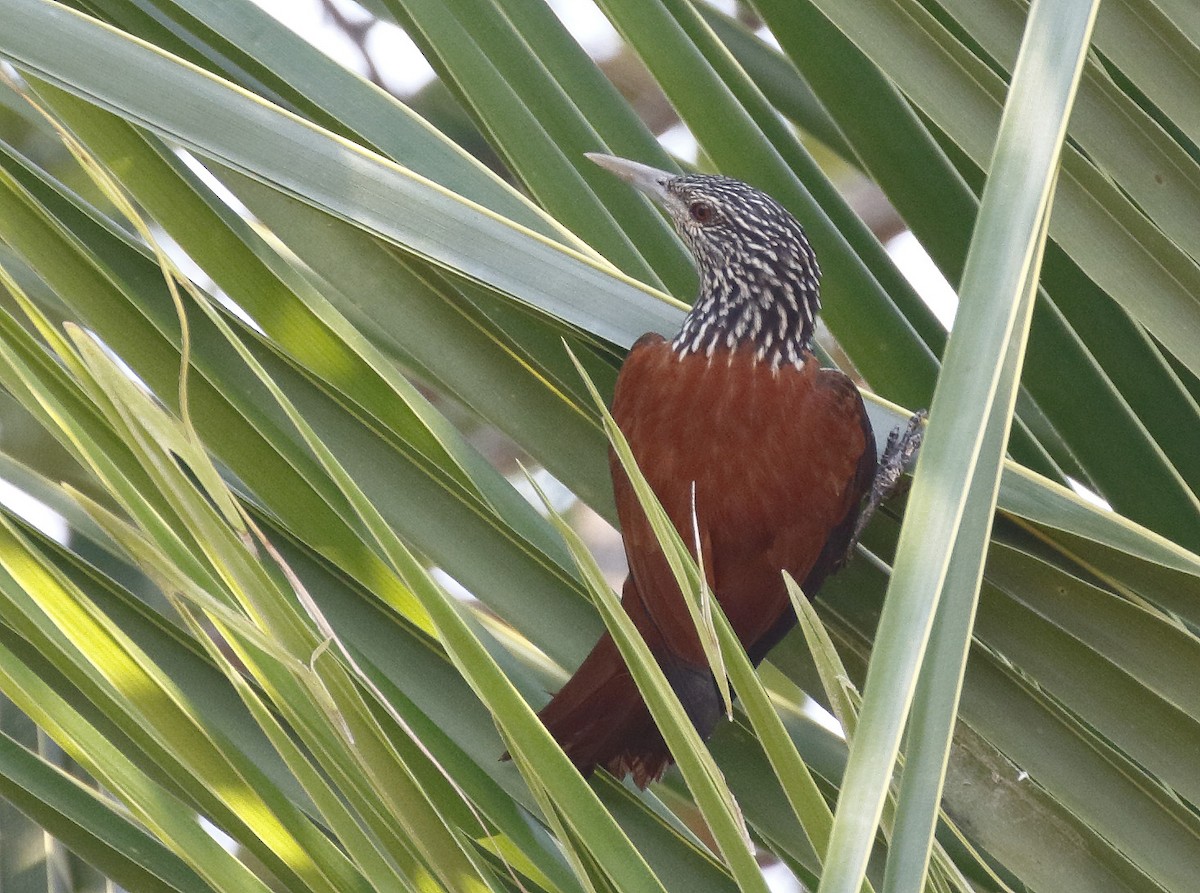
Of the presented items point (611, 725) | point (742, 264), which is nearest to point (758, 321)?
point (742, 264)

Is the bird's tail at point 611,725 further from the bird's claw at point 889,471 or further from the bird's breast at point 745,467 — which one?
the bird's claw at point 889,471

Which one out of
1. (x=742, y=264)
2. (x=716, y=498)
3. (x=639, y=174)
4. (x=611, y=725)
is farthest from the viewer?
(x=742, y=264)

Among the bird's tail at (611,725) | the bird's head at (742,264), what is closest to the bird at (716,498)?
the bird's tail at (611,725)

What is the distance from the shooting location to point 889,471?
2.04 m

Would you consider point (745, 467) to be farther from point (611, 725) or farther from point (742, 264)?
point (742, 264)

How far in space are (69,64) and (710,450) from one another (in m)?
1.10

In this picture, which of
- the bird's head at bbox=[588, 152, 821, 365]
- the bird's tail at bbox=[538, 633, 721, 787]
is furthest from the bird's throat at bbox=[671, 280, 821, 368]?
the bird's tail at bbox=[538, 633, 721, 787]

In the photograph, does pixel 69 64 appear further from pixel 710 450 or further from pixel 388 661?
pixel 710 450

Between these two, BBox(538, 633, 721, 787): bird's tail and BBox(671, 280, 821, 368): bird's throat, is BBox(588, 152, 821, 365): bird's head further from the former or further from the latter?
BBox(538, 633, 721, 787): bird's tail

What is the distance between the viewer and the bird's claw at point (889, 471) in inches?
75.4

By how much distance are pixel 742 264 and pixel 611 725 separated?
42.7 inches

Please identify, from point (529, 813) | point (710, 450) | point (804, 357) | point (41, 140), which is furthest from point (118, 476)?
point (41, 140)

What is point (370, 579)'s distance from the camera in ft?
4.82

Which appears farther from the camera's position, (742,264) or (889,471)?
(742,264)
